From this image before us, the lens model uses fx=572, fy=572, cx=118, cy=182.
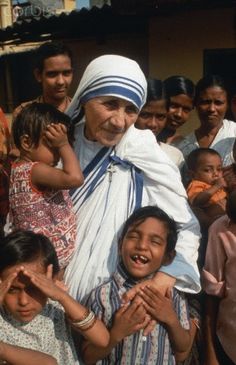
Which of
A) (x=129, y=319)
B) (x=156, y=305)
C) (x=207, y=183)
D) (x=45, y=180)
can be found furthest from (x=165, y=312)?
(x=207, y=183)

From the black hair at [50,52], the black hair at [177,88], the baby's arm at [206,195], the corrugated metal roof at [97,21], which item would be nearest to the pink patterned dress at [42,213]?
the baby's arm at [206,195]

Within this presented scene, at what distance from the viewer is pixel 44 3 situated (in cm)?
1402

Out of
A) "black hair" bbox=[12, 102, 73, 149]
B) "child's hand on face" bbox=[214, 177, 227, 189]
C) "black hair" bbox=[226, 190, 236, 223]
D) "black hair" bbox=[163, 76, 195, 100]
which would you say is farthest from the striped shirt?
"black hair" bbox=[163, 76, 195, 100]

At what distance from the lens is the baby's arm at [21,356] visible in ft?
6.80

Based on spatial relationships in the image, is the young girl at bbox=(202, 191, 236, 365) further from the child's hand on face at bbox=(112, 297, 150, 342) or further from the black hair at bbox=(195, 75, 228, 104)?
the black hair at bbox=(195, 75, 228, 104)

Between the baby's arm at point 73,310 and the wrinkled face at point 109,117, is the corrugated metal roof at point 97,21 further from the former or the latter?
the baby's arm at point 73,310

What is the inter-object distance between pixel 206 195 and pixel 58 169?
105 centimetres

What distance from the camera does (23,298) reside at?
2172 mm

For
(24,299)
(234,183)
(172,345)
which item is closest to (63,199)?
(24,299)

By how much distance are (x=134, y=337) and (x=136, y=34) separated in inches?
282

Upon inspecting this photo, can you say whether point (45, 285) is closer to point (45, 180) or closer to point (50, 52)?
point (45, 180)

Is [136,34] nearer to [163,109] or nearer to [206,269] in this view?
[163,109]

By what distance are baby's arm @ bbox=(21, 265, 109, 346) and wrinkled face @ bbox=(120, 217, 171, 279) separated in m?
0.28

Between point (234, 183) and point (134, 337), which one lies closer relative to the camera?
point (134, 337)
